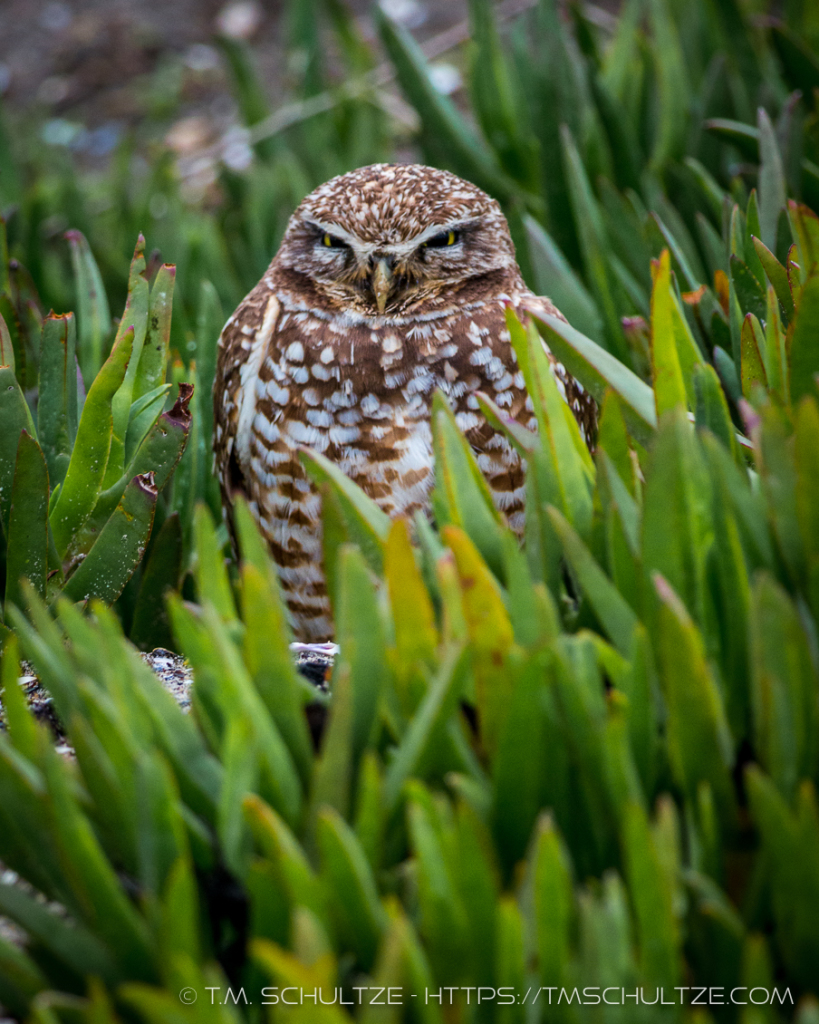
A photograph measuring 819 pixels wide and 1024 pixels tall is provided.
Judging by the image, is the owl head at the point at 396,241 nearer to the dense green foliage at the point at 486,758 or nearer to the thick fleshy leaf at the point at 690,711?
the dense green foliage at the point at 486,758

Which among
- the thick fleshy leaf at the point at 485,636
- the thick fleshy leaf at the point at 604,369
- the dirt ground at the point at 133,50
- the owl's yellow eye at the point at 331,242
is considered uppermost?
the dirt ground at the point at 133,50

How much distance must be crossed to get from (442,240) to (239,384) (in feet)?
2.02


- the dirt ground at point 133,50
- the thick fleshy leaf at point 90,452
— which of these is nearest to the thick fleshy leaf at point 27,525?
the thick fleshy leaf at point 90,452

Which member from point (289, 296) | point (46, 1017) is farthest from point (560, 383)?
point (46, 1017)

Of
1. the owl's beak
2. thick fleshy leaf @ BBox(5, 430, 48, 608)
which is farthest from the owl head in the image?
thick fleshy leaf @ BBox(5, 430, 48, 608)

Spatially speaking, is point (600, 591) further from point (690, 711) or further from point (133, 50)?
point (133, 50)

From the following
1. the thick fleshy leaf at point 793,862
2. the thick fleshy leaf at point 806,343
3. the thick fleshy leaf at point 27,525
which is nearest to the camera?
the thick fleshy leaf at point 793,862

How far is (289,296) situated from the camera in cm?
265

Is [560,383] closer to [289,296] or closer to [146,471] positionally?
[289,296]

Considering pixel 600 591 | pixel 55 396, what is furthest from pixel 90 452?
pixel 600 591

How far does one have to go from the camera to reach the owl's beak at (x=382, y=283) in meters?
2.48

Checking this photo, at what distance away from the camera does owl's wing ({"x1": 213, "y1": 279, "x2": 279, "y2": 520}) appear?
8.59 ft

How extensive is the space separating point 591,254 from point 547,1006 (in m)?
2.13

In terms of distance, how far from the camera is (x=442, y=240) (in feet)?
8.52
